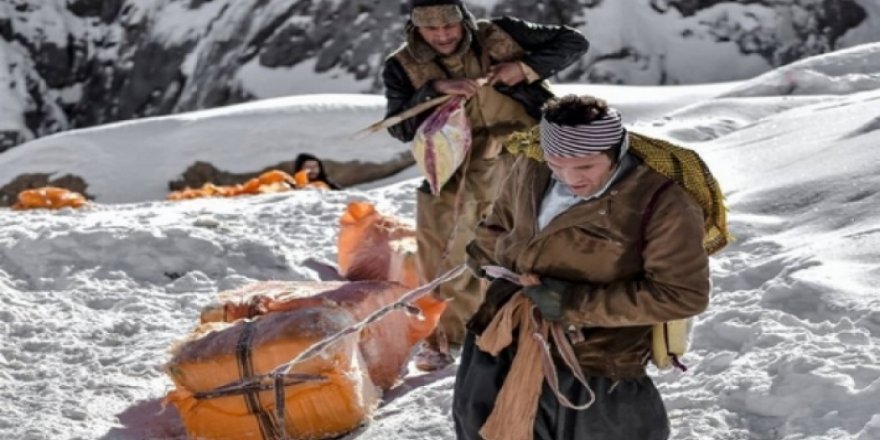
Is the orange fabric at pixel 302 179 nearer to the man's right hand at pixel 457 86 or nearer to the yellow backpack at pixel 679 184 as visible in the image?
the man's right hand at pixel 457 86

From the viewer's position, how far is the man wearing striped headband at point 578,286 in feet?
7.35

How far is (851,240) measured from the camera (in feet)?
14.1

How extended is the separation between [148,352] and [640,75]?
13601 millimetres

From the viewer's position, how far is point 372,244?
5266 millimetres

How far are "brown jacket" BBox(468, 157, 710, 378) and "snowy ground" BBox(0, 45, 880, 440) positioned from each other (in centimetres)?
85

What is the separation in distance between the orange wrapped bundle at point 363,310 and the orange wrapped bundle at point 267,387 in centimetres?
27

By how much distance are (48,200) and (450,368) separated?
489 cm

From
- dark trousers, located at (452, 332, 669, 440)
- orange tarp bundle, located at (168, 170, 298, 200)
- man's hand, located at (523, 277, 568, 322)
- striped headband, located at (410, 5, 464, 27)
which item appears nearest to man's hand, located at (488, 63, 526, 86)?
striped headband, located at (410, 5, 464, 27)

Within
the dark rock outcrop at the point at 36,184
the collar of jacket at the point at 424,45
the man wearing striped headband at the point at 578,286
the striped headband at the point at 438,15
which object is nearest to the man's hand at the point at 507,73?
the collar of jacket at the point at 424,45

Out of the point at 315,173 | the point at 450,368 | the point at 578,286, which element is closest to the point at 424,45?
the point at 450,368

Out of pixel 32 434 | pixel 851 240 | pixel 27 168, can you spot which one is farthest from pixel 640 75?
pixel 32 434

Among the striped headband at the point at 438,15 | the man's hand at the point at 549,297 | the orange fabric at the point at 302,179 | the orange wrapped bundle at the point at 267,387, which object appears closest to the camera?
the man's hand at the point at 549,297

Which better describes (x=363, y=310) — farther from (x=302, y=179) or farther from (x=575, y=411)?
(x=302, y=179)

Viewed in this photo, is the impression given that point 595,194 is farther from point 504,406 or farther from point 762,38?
point 762,38
